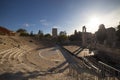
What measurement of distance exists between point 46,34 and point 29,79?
9058cm

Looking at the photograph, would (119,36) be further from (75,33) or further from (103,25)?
(75,33)

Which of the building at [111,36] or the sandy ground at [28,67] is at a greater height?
the building at [111,36]

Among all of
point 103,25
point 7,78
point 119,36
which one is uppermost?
point 103,25

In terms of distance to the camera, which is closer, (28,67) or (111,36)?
(28,67)

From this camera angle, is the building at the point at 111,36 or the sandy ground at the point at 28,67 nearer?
the sandy ground at the point at 28,67

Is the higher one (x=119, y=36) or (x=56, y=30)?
(x=56, y=30)

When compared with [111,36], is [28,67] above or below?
below

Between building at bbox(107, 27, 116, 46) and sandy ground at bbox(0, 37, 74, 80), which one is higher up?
building at bbox(107, 27, 116, 46)

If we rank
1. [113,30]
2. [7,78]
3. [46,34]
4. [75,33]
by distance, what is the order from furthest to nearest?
[46,34] < [75,33] < [113,30] < [7,78]

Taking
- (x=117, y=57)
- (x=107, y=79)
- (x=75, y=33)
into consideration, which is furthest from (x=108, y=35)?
(x=75, y=33)

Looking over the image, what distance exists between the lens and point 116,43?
3188 centimetres

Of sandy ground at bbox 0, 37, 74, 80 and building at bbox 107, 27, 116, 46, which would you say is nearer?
sandy ground at bbox 0, 37, 74, 80

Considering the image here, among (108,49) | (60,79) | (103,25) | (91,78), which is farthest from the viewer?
(103,25)

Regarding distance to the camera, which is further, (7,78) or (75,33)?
(75,33)
